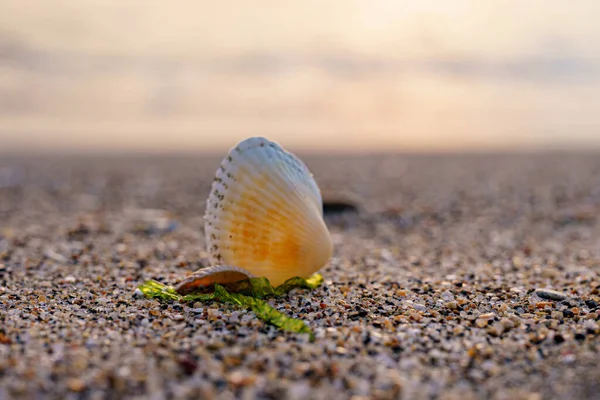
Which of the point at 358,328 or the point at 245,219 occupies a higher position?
the point at 245,219

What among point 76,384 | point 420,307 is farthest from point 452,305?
point 76,384

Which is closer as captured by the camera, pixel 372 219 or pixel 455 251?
pixel 455 251

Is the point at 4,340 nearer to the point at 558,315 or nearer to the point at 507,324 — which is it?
the point at 507,324

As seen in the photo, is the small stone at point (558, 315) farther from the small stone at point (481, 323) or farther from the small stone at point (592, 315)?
the small stone at point (481, 323)

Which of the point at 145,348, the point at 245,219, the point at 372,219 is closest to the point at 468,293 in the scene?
the point at 245,219

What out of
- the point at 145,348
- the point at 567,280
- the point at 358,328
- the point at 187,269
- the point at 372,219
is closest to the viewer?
the point at 145,348

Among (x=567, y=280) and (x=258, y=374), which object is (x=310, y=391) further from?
(x=567, y=280)
